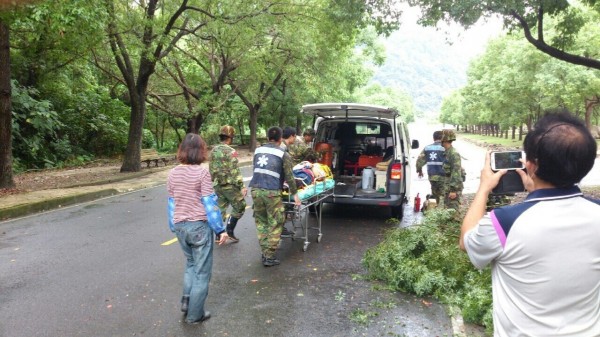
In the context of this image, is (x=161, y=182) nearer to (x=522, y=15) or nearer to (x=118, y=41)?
(x=118, y=41)

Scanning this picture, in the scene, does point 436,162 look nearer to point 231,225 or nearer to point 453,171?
point 453,171

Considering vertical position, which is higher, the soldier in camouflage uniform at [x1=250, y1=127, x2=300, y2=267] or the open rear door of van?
the open rear door of van

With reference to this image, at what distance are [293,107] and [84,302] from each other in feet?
90.0

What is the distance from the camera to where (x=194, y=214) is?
424 centimetres

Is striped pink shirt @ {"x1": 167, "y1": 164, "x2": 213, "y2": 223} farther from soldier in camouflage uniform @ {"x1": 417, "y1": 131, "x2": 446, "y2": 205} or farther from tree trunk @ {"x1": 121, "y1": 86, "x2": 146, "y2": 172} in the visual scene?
tree trunk @ {"x1": 121, "y1": 86, "x2": 146, "y2": 172}

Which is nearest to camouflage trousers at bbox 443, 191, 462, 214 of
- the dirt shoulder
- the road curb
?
the road curb

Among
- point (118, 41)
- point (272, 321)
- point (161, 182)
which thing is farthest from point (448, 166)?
point (118, 41)

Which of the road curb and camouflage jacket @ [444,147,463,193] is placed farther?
the road curb

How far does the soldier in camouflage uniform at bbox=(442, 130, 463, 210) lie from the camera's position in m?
7.68

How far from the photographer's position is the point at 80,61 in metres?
17.0

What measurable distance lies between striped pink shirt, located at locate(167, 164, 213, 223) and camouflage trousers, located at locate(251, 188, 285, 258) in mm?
1779

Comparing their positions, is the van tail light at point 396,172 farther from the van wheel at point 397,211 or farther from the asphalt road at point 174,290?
the asphalt road at point 174,290

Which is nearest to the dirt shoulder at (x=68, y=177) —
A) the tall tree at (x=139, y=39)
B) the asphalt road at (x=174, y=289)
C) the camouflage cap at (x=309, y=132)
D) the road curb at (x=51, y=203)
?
the tall tree at (x=139, y=39)

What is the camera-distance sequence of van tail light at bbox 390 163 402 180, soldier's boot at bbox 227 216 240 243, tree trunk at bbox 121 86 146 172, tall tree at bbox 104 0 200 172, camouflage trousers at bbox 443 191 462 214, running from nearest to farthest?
soldier's boot at bbox 227 216 240 243, camouflage trousers at bbox 443 191 462 214, van tail light at bbox 390 163 402 180, tall tree at bbox 104 0 200 172, tree trunk at bbox 121 86 146 172
